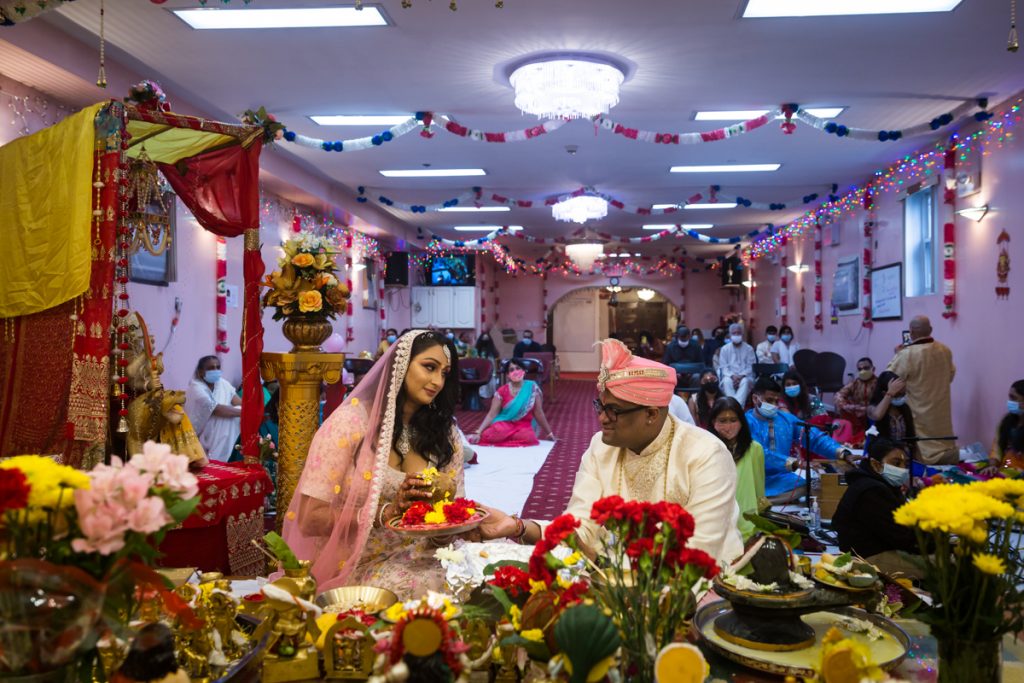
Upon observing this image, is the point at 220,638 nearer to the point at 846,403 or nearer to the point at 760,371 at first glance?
the point at 846,403

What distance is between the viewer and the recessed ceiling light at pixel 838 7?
510 centimetres

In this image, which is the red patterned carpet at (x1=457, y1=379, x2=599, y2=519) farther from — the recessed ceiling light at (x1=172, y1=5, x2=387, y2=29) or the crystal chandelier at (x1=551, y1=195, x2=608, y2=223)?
the recessed ceiling light at (x1=172, y1=5, x2=387, y2=29)

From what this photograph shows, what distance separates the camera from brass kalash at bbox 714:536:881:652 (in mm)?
1618

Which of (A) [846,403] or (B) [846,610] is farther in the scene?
(A) [846,403]

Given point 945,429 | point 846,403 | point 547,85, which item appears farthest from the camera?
point 846,403

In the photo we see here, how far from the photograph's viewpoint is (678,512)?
4.49 ft

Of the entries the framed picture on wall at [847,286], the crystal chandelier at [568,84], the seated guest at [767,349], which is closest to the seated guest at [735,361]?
the seated guest at [767,349]

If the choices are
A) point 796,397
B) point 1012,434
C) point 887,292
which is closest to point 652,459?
point 1012,434

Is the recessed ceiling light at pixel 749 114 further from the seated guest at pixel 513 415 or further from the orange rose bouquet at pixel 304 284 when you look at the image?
the orange rose bouquet at pixel 304 284

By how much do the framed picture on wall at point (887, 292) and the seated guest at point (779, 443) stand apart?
14.0 ft

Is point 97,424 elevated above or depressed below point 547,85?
below

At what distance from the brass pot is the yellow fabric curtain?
99cm

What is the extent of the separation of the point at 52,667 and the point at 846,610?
1.66m

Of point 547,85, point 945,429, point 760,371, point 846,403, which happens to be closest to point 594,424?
point 760,371
